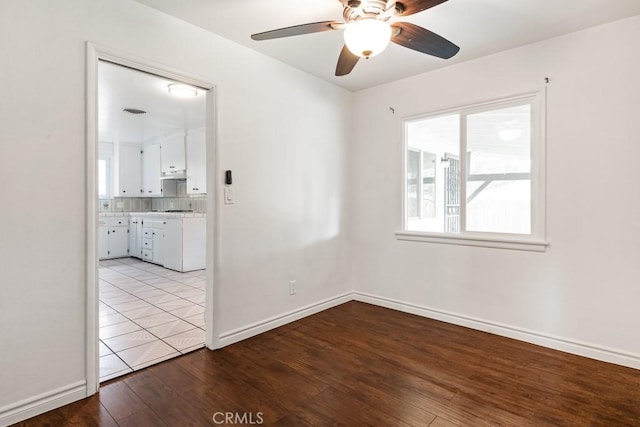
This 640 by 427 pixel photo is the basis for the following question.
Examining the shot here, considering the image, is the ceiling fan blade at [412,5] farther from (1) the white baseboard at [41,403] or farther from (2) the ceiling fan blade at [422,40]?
(1) the white baseboard at [41,403]

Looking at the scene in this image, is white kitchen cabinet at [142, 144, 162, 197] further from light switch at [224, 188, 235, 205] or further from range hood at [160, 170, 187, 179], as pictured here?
light switch at [224, 188, 235, 205]

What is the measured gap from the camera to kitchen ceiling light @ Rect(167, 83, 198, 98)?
3.56 meters

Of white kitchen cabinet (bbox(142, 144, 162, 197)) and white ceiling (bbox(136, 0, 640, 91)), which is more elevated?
white ceiling (bbox(136, 0, 640, 91))

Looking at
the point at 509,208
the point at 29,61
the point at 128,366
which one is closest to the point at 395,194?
the point at 509,208

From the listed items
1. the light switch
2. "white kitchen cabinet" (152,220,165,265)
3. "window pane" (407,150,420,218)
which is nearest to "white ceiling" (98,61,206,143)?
the light switch

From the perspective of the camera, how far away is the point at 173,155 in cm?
613

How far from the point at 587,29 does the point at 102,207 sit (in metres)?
7.84

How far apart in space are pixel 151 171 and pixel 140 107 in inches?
101

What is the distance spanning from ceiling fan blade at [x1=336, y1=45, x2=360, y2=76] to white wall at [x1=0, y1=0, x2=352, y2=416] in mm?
897

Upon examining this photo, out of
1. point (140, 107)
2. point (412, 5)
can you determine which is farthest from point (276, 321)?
point (140, 107)

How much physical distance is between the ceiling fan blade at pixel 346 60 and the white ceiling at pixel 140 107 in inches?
51.8

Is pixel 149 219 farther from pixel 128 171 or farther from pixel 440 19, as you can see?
pixel 440 19

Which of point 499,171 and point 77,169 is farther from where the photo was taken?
point 499,171

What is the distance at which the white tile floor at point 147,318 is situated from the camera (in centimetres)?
248
